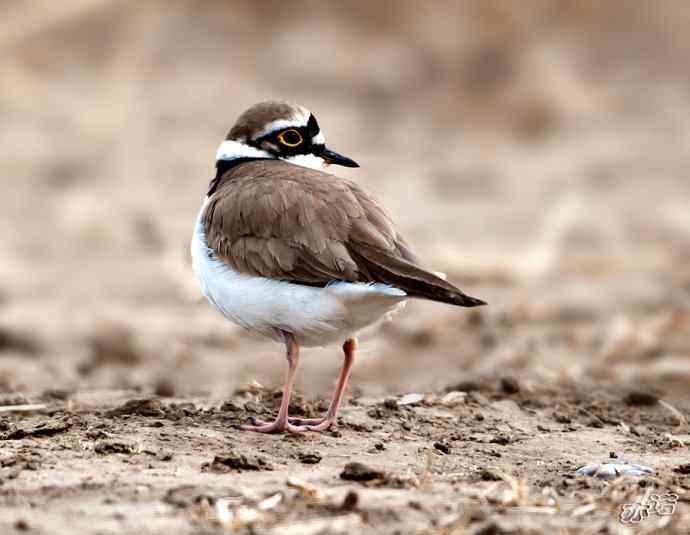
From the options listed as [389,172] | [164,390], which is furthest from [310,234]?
[389,172]

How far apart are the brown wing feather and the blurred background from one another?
1.46 meters

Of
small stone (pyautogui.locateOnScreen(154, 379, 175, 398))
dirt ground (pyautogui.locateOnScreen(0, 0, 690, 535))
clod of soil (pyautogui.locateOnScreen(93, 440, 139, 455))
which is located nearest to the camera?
dirt ground (pyautogui.locateOnScreen(0, 0, 690, 535))

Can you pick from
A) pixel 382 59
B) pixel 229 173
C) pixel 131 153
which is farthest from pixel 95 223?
pixel 229 173

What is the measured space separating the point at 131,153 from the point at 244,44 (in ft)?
8.52

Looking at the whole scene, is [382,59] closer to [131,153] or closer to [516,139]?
[516,139]

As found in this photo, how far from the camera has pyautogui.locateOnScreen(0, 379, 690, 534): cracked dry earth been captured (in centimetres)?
411

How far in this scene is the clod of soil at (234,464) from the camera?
15.6 feet

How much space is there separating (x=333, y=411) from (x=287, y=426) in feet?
0.92

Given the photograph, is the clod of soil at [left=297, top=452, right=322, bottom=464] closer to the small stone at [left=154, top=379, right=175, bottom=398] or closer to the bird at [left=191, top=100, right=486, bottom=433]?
the bird at [left=191, top=100, right=486, bottom=433]

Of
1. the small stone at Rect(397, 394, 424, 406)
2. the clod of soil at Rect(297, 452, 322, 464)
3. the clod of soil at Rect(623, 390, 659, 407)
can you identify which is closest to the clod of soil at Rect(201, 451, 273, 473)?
the clod of soil at Rect(297, 452, 322, 464)

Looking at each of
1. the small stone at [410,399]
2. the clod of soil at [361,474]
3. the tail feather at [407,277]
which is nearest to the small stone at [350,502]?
the clod of soil at [361,474]

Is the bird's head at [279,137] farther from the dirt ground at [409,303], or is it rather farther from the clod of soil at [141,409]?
the clod of soil at [141,409]

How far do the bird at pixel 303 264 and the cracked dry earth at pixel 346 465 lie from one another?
15.9 inches

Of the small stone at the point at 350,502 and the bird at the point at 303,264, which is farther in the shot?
the bird at the point at 303,264
